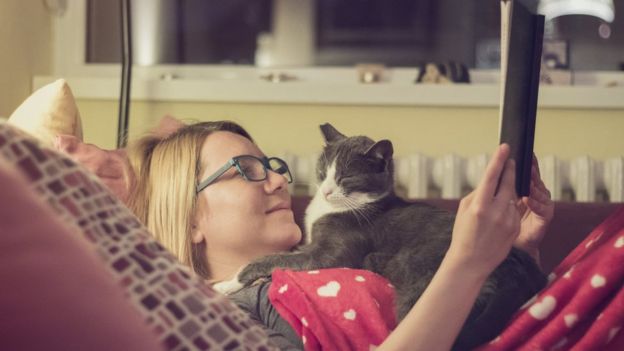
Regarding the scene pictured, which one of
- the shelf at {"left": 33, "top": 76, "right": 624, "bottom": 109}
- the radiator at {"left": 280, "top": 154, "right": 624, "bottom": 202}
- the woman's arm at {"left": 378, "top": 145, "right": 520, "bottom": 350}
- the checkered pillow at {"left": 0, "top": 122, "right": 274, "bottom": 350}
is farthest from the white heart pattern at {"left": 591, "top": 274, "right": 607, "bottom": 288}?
the shelf at {"left": 33, "top": 76, "right": 624, "bottom": 109}

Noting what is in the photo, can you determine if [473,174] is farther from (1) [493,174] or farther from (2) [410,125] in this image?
(1) [493,174]

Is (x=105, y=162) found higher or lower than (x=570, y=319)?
higher

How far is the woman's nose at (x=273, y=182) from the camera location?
1429 mm

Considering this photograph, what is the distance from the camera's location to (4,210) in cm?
44

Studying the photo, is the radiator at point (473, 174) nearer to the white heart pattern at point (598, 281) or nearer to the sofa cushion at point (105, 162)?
the sofa cushion at point (105, 162)

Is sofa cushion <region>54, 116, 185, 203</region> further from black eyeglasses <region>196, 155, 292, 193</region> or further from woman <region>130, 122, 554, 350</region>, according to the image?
black eyeglasses <region>196, 155, 292, 193</region>

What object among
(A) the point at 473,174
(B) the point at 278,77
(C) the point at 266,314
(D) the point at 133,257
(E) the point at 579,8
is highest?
(E) the point at 579,8

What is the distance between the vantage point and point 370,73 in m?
2.42

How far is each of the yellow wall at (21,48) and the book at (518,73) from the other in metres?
1.74

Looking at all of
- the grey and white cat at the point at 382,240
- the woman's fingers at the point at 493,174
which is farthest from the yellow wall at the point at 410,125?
the woman's fingers at the point at 493,174

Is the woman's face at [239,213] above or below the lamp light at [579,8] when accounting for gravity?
below

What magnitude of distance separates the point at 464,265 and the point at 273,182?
56 centimetres

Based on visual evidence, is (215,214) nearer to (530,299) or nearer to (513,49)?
(530,299)

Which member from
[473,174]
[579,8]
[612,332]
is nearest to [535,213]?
[612,332]
